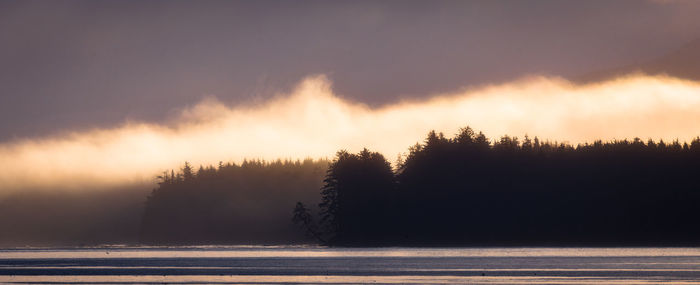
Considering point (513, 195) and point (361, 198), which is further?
point (513, 195)

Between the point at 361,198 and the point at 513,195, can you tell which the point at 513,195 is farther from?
the point at 361,198

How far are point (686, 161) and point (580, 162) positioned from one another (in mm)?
17136

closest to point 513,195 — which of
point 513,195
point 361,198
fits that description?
point 513,195

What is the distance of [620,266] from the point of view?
218 feet

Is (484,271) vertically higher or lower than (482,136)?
lower

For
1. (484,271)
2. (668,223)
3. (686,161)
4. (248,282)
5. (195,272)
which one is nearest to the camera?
(248,282)

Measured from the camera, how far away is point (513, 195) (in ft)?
511

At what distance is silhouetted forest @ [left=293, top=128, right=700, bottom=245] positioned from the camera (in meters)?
147

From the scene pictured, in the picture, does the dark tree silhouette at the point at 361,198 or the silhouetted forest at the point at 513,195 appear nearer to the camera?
the silhouetted forest at the point at 513,195

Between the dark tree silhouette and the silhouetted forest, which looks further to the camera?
the dark tree silhouette

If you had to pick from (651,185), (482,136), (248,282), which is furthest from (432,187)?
(248,282)

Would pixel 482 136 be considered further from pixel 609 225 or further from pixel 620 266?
pixel 620 266

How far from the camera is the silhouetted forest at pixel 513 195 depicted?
482ft

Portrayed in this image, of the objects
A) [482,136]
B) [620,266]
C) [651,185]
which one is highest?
[482,136]
